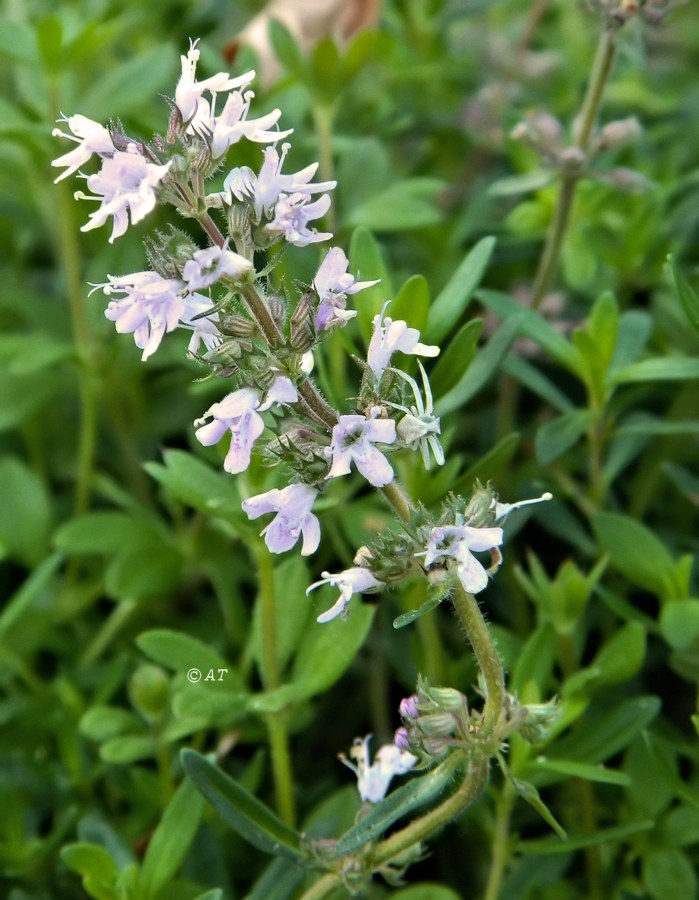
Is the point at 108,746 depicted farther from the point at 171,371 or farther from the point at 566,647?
the point at 171,371

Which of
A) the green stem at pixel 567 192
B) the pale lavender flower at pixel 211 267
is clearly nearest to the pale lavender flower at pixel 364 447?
the pale lavender flower at pixel 211 267

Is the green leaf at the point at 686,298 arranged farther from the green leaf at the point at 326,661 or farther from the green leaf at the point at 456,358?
the green leaf at the point at 326,661

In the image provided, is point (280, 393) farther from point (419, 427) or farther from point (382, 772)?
point (382, 772)

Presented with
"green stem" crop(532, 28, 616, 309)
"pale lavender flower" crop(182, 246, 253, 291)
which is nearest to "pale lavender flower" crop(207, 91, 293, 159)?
"pale lavender flower" crop(182, 246, 253, 291)

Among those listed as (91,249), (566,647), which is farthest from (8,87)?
(566,647)

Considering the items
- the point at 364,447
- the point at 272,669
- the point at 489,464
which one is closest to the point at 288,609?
the point at 272,669

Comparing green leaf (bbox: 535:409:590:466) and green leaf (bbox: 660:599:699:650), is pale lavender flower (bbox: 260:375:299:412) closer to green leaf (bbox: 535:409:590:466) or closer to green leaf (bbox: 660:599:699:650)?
green leaf (bbox: 535:409:590:466)
